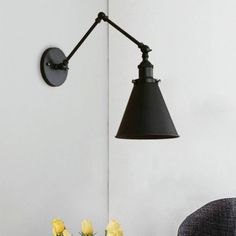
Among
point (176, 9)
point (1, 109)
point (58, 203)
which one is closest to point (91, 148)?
point (58, 203)

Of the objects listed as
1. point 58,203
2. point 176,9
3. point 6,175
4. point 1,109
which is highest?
point 176,9

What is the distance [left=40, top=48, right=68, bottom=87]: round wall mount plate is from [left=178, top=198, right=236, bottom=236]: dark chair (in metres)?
0.67

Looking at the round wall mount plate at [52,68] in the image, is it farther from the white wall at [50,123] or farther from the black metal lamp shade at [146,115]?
the black metal lamp shade at [146,115]

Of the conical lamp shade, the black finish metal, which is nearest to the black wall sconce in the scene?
the conical lamp shade

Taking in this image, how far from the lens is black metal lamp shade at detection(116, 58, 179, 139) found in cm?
102

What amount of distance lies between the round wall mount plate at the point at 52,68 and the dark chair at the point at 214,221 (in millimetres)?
666

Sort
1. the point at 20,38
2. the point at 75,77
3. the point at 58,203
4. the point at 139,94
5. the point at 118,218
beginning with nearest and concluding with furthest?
the point at 139,94 → the point at 20,38 → the point at 58,203 → the point at 75,77 → the point at 118,218

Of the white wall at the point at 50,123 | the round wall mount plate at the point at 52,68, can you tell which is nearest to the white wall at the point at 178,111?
the white wall at the point at 50,123

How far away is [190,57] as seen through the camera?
1.46 meters

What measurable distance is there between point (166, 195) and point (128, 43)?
0.66 meters

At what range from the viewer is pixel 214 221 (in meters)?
1.23

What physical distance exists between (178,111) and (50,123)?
0.51 m

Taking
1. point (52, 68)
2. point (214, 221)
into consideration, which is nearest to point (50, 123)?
point (52, 68)

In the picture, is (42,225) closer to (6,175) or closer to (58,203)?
(58,203)
